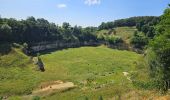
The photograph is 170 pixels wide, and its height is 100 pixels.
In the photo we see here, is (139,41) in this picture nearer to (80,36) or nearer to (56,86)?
(80,36)

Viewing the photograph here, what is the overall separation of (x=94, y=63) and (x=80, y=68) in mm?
10839

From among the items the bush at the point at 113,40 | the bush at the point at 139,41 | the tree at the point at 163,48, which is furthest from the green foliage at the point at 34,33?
the tree at the point at 163,48

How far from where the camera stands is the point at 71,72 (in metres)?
99.8

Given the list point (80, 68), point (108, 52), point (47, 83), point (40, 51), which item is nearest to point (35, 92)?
point (47, 83)

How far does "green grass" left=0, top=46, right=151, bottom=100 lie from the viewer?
2858 inches

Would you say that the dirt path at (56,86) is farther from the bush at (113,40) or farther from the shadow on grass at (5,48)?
the bush at (113,40)

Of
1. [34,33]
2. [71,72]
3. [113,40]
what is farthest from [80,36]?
[71,72]

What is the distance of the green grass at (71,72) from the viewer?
238 ft

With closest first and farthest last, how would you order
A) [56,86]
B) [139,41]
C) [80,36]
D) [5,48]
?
[56,86], [5,48], [139,41], [80,36]

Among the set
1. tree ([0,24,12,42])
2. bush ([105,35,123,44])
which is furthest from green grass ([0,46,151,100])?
bush ([105,35,123,44])

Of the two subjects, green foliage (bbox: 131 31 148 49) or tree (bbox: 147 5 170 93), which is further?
green foliage (bbox: 131 31 148 49)

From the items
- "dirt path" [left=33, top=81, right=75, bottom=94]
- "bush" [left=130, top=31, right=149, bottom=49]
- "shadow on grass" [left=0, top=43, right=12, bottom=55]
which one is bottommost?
"dirt path" [left=33, top=81, right=75, bottom=94]

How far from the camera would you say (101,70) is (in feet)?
340

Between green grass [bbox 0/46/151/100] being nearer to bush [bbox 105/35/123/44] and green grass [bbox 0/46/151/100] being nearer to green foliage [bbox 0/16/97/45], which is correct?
green foliage [bbox 0/16/97/45]
